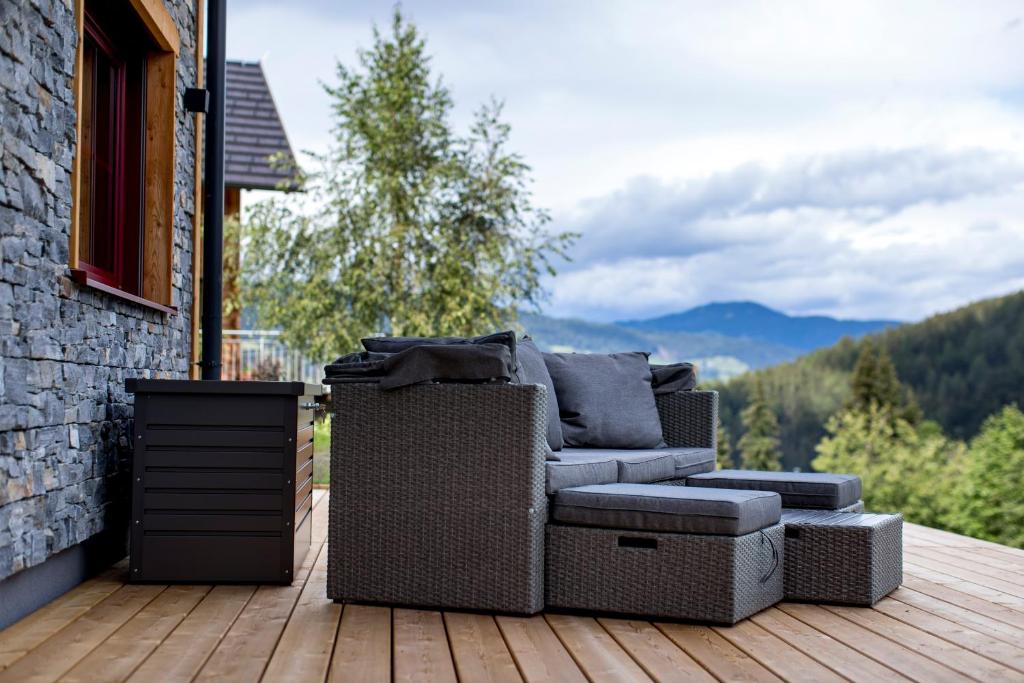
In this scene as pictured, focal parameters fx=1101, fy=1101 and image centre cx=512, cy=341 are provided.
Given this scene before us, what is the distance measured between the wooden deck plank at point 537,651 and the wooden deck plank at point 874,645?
0.80 metres

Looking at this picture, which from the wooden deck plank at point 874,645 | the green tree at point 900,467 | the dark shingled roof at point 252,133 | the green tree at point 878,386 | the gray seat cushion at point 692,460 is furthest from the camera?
the green tree at point 878,386

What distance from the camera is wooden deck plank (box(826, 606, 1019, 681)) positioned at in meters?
2.75

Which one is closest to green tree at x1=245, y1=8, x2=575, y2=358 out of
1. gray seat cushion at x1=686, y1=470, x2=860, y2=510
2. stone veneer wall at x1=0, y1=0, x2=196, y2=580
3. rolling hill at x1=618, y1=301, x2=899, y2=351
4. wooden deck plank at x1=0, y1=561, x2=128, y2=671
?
gray seat cushion at x1=686, y1=470, x2=860, y2=510

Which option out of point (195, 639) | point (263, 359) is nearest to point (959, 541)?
point (195, 639)

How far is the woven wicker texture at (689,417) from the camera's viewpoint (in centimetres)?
Result: 494

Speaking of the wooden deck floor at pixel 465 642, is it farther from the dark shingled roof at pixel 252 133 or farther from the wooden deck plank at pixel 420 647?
the dark shingled roof at pixel 252 133

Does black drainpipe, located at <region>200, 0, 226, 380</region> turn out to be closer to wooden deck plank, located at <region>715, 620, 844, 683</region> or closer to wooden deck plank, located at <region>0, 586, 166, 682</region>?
wooden deck plank, located at <region>0, 586, 166, 682</region>

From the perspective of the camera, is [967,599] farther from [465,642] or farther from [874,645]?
[465,642]

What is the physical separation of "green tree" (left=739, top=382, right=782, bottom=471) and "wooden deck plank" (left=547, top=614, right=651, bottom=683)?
48.1 metres

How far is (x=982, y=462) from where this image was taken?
26.2 m

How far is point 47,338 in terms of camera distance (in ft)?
10.8

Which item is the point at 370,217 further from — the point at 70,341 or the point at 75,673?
the point at 75,673

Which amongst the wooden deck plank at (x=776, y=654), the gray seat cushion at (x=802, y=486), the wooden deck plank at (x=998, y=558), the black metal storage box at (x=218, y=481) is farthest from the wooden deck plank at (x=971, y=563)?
the black metal storage box at (x=218, y=481)

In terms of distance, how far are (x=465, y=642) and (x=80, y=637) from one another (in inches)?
41.0
